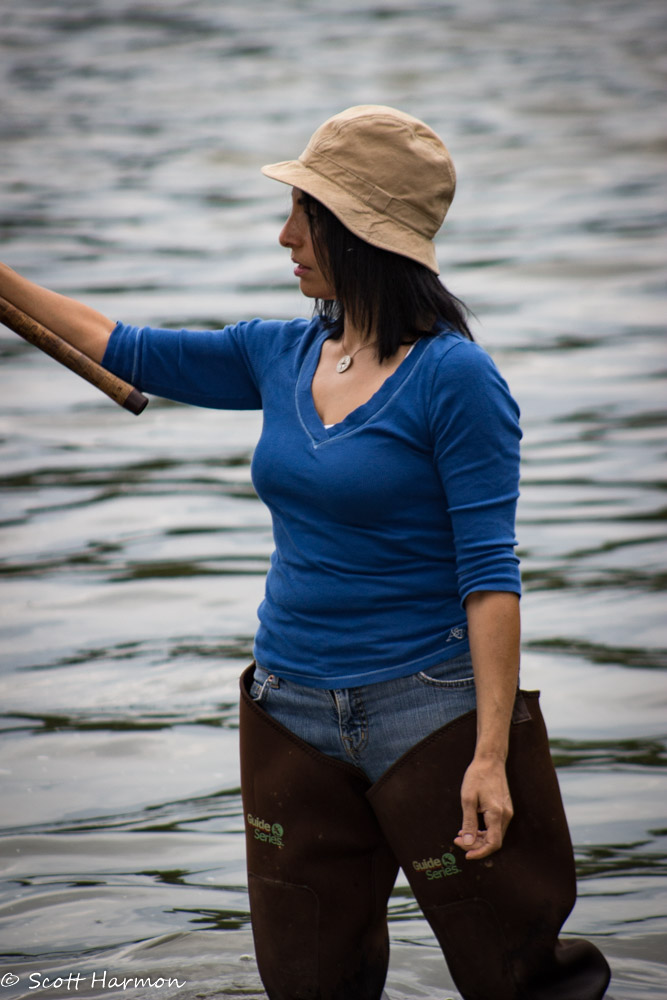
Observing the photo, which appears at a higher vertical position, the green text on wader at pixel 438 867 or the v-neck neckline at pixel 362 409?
the v-neck neckline at pixel 362 409

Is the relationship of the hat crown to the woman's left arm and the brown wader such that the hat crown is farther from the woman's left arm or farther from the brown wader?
the brown wader

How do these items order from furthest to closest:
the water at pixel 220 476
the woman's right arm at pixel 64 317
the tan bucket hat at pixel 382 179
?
1. the water at pixel 220 476
2. the woman's right arm at pixel 64 317
3. the tan bucket hat at pixel 382 179

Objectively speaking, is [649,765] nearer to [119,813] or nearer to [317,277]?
[119,813]

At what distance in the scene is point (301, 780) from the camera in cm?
203

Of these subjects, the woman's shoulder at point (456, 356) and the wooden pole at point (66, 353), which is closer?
the woman's shoulder at point (456, 356)

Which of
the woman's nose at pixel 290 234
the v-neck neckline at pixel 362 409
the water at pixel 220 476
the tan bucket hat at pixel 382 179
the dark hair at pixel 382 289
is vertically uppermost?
the tan bucket hat at pixel 382 179

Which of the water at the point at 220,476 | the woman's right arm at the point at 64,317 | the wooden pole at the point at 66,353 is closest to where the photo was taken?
the wooden pole at the point at 66,353

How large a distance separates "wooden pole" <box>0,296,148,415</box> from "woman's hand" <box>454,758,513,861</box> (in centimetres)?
79

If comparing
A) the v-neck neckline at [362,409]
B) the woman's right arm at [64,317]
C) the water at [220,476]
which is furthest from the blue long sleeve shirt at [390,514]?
the water at [220,476]

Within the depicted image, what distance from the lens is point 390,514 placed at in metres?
1.97

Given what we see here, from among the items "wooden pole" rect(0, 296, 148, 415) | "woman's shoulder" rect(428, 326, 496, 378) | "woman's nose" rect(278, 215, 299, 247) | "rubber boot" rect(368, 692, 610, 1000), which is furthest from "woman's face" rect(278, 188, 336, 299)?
"rubber boot" rect(368, 692, 610, 1000)

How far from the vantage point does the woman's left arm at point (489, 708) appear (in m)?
1.90

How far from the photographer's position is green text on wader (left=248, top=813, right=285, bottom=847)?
207 cm

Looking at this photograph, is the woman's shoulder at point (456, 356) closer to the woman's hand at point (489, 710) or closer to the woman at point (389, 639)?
the woman at point (389, 639)
